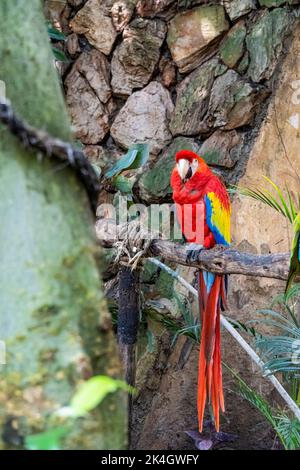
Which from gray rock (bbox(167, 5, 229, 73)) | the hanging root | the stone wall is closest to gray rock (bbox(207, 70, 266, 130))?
the stone wall

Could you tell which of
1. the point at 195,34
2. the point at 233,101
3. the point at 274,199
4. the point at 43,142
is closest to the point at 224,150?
the point at 233,101

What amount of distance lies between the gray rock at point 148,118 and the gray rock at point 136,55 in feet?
0.18

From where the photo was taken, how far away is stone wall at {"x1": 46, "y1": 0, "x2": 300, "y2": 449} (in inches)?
88.8

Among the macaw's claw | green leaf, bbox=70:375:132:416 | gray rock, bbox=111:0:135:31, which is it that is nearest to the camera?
green leaf, bbox=70:375:132:416

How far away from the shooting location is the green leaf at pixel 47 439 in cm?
24

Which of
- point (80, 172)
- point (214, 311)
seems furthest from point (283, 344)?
point (80, 172)

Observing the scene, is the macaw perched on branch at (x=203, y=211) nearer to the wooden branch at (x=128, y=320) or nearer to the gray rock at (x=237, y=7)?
the wooden branch at (x=128, y=320)

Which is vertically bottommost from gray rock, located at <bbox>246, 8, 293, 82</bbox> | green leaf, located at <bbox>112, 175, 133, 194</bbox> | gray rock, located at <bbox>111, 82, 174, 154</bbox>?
green leaf, located at <bbox>112, 175, 133, 194</bbox>

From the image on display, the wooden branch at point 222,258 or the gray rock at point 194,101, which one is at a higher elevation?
the gray rock at point 194,101

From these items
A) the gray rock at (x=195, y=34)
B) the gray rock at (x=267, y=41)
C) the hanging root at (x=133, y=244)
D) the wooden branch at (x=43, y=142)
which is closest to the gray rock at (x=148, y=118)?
the gray rock at (x=195, y=34)

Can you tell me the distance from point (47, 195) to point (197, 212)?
5.27ft

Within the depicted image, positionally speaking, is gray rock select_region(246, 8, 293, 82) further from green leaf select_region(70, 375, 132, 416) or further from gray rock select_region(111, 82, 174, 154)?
green leaf select_region(70, 375, 132, 416)

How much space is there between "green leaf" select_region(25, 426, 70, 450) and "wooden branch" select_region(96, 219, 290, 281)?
1032 mm

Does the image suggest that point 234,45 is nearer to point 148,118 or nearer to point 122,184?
point 148,118
